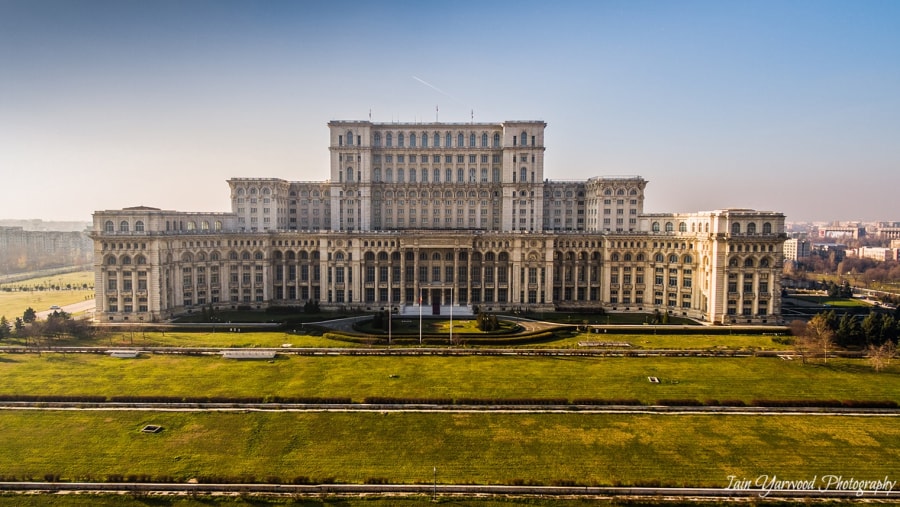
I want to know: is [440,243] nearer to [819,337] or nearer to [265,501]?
[819,337]

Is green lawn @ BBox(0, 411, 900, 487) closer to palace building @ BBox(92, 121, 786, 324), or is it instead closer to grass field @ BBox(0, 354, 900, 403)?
grass field @ BBox(0, 354, 900, 403)

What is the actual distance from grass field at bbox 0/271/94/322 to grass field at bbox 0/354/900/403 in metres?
41.5

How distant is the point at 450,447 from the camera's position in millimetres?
42688

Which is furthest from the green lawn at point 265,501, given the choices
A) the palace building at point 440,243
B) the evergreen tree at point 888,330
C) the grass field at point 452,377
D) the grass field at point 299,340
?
the palace building at point 440,243

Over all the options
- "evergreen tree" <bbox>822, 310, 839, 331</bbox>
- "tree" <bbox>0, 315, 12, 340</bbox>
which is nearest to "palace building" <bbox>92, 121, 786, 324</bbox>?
"tree" <bbox>0, 315, 12, 340</bbox>

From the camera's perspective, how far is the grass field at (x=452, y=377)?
5256 centimetres

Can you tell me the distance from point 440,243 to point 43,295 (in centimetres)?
8802

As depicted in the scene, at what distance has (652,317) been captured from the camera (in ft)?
293

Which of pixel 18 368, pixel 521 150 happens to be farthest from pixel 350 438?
pixel 521 150

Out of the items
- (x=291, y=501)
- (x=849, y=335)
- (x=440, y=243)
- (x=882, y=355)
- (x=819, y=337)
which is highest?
(x=440, y=243)

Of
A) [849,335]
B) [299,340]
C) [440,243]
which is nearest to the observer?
[849,335]

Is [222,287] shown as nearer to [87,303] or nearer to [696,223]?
[87,303]

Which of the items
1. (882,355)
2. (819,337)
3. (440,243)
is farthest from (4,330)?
(882,355)

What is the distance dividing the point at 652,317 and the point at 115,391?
76819 millimetres
